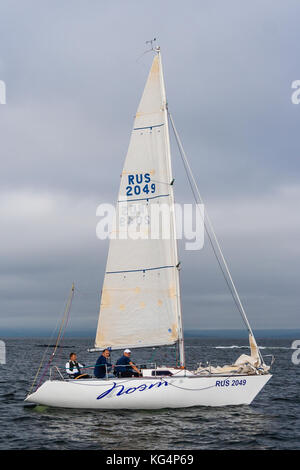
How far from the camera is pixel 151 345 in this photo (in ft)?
71.3

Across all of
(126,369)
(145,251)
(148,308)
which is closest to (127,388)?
(126,369)

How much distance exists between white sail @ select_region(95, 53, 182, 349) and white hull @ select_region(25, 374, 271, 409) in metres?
2.20

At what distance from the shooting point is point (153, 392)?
64.6 feet

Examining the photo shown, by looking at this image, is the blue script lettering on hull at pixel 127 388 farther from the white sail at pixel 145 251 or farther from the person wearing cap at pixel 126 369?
the white sail at pixel 145 251

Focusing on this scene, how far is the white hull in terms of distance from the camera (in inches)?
774

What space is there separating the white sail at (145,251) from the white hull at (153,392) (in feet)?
7.23

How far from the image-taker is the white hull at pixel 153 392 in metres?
19.7

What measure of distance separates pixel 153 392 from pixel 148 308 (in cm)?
366

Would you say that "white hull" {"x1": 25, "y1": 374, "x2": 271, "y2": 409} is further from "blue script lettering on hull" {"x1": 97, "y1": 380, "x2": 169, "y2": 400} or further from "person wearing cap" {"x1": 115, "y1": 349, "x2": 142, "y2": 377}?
"person wearing cap" {"x1": 115, "y1": 349, "x2": 142, "y2": 377}

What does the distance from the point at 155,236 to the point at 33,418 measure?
880cm

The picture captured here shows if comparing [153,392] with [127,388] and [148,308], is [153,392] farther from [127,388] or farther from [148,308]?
[148,308]
